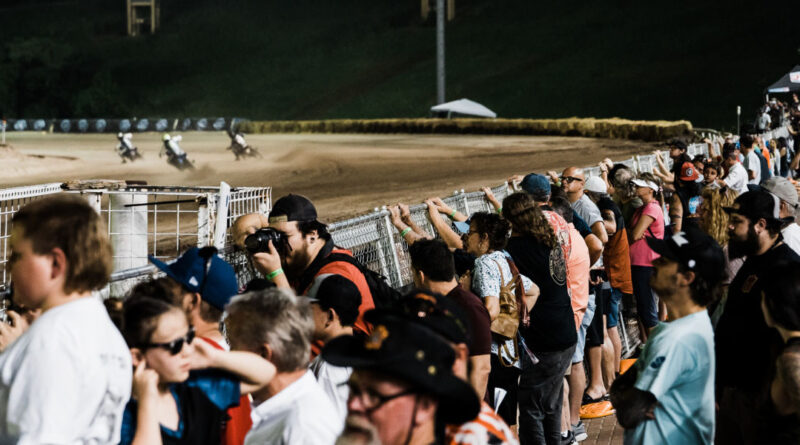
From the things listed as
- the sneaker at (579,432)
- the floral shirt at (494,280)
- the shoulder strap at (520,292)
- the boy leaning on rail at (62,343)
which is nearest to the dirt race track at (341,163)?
the sneaker at (579,432)

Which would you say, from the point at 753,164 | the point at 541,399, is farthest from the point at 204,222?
the point at 753,164

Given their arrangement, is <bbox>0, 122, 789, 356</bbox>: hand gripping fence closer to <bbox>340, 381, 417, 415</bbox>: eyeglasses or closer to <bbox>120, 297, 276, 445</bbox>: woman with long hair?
<bbox>120, 297, 276, 445</bbox>: woman with long hair

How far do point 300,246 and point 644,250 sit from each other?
464 cm

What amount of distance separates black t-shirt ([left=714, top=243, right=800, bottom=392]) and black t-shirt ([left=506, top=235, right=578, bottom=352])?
123 cm

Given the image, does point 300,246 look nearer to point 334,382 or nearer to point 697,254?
point 334,382

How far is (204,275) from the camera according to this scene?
126 inches

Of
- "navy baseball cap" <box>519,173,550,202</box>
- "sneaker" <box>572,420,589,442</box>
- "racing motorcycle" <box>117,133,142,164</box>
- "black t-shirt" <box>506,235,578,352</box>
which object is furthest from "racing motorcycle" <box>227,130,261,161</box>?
"black t-shirt" <box>506,235,578,352</box>

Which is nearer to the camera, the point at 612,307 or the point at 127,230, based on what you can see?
the point at 127,230

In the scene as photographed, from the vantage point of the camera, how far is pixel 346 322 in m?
3.67

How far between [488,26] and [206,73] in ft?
77.8

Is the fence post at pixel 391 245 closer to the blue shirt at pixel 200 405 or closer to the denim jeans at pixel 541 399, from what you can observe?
the denim jeans at pixel 541 399

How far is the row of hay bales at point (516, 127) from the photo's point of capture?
126 feet

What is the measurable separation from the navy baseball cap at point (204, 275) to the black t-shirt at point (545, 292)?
8.37ft

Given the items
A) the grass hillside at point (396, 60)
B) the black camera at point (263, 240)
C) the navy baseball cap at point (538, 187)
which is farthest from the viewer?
the grass hillside at point (396, 60)
